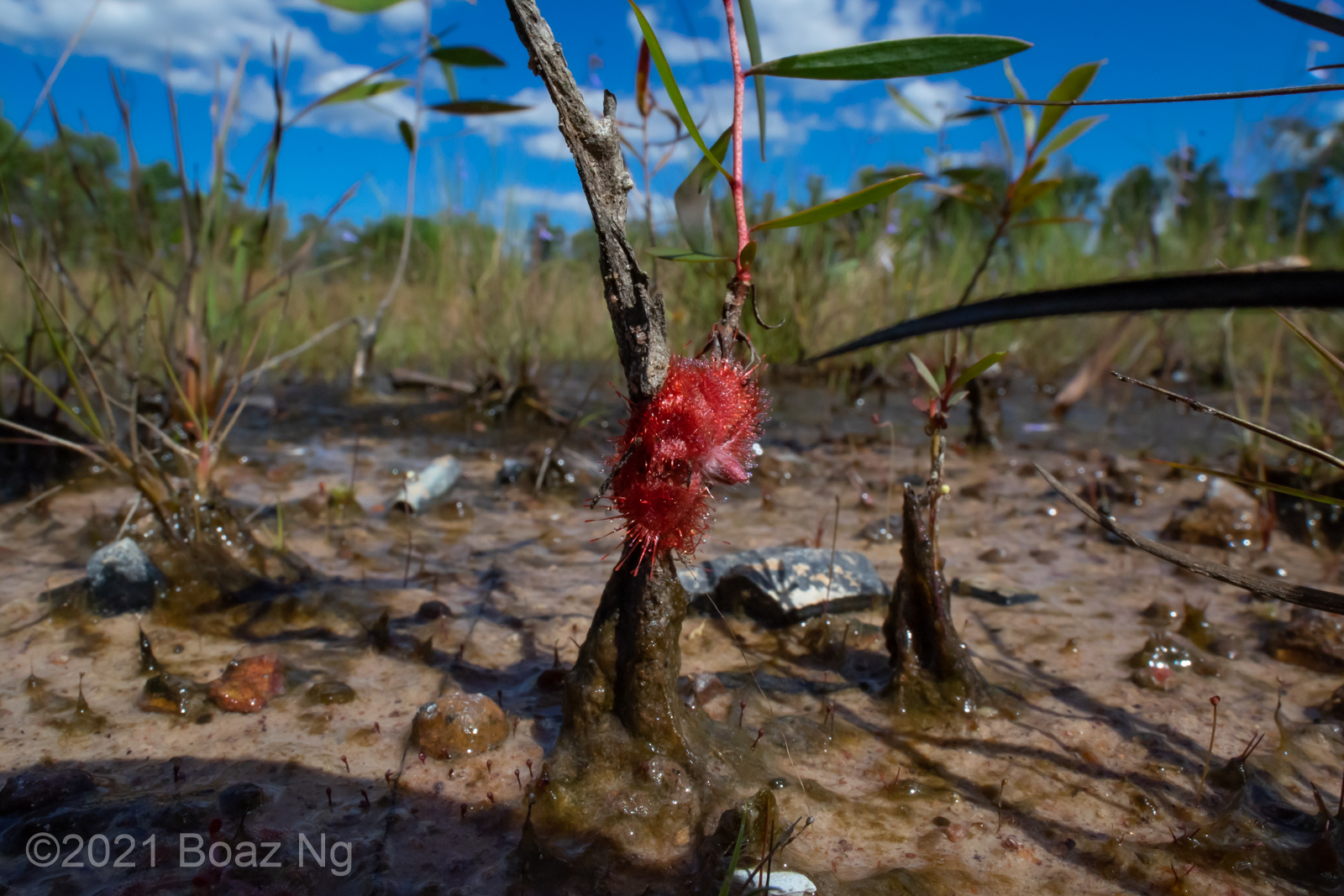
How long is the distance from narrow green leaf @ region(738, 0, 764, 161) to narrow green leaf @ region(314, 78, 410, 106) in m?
1.58

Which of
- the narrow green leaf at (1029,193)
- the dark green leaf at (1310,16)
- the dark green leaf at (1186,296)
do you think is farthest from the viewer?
the narrow green leaf at (1029,193)

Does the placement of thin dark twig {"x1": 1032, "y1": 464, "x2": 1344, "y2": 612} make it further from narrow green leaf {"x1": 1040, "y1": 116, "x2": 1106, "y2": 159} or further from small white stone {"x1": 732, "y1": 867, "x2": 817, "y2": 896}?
narrow green leaf {"x1": 1040, "y1": 116, "x2": 1106, "y2": 159}

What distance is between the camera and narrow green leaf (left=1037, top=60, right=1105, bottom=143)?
1.95 m

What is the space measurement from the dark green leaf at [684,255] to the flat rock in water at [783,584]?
1.04 meters

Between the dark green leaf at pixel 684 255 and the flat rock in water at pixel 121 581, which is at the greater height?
the dark green leaf at pixel 684 255

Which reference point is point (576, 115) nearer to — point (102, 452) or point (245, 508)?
point (245, 508)

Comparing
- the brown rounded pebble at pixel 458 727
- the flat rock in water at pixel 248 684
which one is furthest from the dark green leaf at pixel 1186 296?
the flat rock in water at pixel 248 684

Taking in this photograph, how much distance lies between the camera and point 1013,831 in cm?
133

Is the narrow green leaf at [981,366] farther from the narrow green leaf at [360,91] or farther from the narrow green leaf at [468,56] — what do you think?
the narrow green leaf at [360,91]

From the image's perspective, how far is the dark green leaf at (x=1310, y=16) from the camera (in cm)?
86

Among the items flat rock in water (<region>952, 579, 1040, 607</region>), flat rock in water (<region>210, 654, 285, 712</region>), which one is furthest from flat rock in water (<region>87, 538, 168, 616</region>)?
flat rock in water (<region>952, 579, 1040, 607</region>)

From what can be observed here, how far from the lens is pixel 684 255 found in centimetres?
116

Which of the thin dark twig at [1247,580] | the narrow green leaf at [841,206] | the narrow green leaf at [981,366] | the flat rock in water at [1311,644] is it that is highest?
the narrow green leaf at [841,206]

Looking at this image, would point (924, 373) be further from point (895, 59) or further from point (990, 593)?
point (990, 593)
